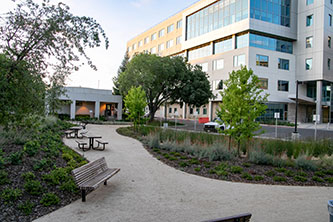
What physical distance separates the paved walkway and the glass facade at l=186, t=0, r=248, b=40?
39.3 m

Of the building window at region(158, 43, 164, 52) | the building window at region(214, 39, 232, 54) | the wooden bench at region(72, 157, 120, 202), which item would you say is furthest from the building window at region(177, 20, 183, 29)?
the wooden bench at region(72, 157, 120, 202)

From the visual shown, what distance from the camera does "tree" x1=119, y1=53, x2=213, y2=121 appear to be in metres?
29.8

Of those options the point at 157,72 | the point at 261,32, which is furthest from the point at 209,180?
the point at 261,32

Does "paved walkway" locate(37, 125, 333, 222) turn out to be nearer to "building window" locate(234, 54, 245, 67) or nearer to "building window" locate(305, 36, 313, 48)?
"building window" locate(234, 54, 245, 67)

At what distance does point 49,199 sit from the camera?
16.5 ft

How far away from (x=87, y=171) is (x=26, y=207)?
1.47m

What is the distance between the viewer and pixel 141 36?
74.5 m

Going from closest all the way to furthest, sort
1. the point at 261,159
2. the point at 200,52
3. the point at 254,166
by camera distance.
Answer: the point at 254,166
the point at 261,159
the point at 200,52

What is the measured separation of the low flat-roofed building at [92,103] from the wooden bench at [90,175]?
27979 millimetres

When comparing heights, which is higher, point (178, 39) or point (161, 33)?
point (161, 33)

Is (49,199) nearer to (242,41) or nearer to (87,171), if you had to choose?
(87,171)

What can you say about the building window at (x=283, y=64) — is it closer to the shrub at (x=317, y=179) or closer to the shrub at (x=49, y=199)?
the shrub at (x=317, y=179)


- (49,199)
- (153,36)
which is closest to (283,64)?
(153,36)

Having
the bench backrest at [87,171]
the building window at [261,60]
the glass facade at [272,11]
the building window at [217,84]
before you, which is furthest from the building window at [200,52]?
the bench backrest at [87,171]
